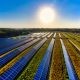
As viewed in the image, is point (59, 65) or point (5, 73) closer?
point (5, 73)

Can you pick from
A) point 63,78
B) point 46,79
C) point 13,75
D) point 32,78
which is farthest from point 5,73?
point 63,78

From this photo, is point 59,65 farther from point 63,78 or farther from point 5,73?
point 5,73

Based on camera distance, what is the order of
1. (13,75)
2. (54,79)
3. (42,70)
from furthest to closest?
1. (42,70)
2. (13,75)
3. (54,79)

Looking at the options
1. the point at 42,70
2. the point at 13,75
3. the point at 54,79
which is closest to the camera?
the point at 54,79

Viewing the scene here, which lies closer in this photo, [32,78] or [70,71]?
[32,78]

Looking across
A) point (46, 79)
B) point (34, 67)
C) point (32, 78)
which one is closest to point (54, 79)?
point (46, 79)

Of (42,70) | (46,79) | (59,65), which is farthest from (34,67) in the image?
(46,79)

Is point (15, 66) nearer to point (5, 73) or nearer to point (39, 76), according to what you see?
point (5, 73)

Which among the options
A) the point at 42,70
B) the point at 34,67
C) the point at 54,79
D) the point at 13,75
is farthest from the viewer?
the point at 34,67
